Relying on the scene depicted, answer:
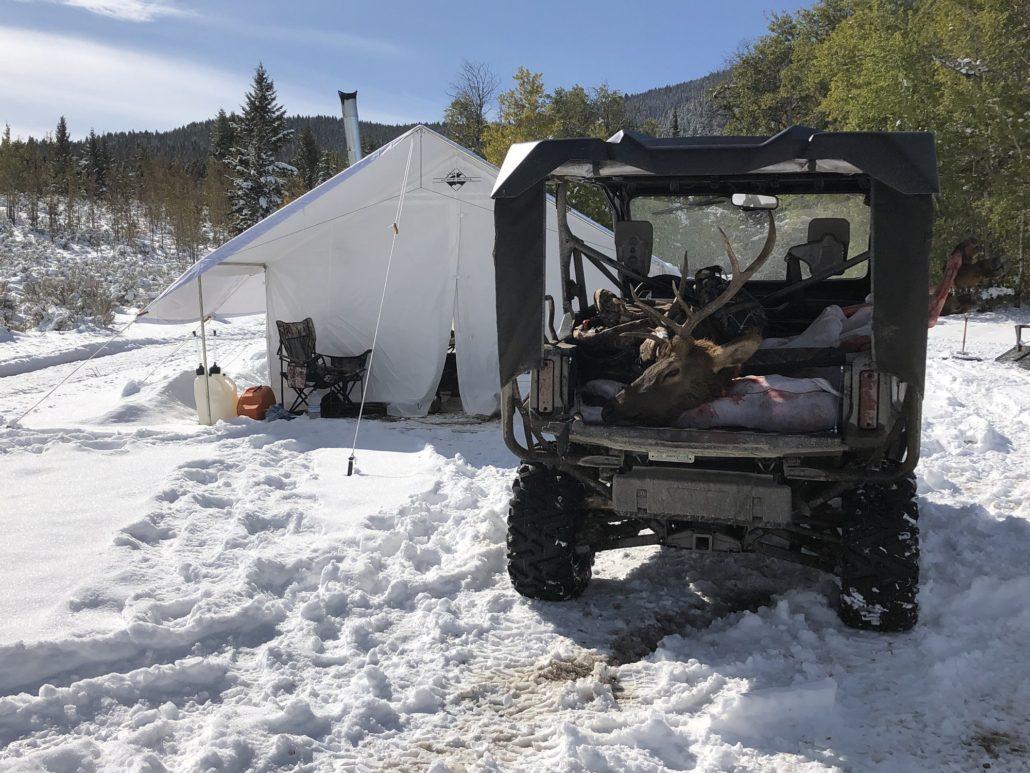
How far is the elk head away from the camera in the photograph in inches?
138

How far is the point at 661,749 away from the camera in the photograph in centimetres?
274

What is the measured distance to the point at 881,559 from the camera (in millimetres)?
3543

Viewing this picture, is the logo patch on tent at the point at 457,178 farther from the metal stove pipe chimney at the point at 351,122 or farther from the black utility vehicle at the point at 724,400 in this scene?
the black utility vehicle at the point at 724,400

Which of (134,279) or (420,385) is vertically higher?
(134,279)

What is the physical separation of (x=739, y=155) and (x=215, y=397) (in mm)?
7533

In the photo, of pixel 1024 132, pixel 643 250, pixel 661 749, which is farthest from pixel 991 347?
pixel 661 749

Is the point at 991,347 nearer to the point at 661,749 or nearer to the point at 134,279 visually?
the point at 661,749

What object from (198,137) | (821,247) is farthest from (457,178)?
(198,137)

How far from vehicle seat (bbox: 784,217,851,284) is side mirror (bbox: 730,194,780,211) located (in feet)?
0.88

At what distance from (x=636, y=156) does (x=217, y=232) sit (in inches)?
1662

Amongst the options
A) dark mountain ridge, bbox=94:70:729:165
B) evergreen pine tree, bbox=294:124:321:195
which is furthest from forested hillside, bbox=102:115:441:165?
evergreen pine tree, bbox=294:124:321:195

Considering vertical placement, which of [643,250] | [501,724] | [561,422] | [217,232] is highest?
[217,232]

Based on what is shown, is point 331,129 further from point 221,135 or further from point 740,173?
point 740,173

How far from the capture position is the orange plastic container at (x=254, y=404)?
31.8 feet
